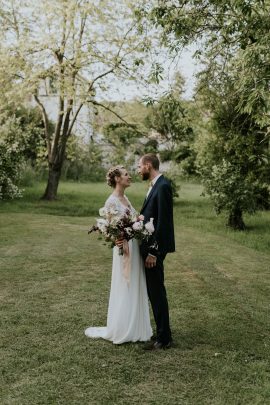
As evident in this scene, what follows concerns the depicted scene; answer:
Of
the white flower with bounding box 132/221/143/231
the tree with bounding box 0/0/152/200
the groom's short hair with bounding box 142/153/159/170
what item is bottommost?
the white flower with bounding box 132/221/143/231

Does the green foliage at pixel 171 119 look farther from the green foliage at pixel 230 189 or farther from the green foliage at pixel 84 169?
the green foliage at pixel 84 169

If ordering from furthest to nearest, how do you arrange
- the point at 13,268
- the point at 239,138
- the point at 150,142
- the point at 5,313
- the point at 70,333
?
1. the point at 150,142
2. the point at 239,138
3. the point at 13,268
4. the point at 5,313
5. the point at 70,333

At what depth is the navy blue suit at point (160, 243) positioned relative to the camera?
577 cm

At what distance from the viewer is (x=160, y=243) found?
5.80 metres

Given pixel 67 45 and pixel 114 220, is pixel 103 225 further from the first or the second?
pixel 67 45

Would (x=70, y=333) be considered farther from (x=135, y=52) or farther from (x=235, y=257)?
(x=135, y=52)

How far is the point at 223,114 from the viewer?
1728 cm

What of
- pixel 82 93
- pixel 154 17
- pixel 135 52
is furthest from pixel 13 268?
pixel 135 52

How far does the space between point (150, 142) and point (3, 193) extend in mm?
24057

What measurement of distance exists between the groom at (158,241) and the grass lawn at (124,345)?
315 millimetres

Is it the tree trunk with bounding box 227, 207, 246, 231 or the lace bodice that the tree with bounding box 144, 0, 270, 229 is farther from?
the lace bodice

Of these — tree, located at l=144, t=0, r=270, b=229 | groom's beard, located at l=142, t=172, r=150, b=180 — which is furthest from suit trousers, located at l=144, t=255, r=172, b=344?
tree, located at l=144, t=0, r=270, b=229

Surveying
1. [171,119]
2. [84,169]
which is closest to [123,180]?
[171,119]

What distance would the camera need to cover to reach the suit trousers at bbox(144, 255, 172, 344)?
19.4 ft
